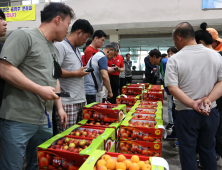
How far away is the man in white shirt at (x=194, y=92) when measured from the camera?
148cm

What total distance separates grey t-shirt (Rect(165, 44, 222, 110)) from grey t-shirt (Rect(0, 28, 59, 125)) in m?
1.04

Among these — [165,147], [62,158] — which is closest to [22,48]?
[62,158]

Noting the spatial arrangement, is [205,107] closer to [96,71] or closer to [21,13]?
[96,71]

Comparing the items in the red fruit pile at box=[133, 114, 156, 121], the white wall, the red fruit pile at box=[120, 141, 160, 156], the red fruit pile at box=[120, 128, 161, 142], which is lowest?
the red fruit pile at box=[120, 141, 160, 156]

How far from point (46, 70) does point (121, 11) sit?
807 cm

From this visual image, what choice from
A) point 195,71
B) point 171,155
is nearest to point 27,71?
point 195,71

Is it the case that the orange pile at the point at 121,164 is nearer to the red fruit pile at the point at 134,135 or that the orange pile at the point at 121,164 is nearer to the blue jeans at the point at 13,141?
the blue jeans at the point at 13,141

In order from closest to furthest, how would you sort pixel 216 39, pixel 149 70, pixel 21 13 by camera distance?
pixel 216 39, pixel 149 70, pixel 21 13

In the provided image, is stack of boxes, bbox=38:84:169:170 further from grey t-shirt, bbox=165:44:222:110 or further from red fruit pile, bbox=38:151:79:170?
grey t-shirt, bbox=165:44:222:110

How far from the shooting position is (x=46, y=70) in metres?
1.16

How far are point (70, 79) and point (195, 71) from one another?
1.13m

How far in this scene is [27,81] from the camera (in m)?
1.01

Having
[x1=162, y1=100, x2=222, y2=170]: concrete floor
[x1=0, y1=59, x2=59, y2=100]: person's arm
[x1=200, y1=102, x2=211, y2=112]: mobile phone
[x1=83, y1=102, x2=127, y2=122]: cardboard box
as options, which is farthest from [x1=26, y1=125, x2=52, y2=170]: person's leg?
[x1=162, y1=100, x2=222, y2=170]: concrete floor

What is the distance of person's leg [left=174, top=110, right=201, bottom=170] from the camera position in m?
1.50
